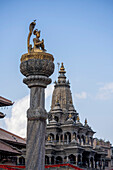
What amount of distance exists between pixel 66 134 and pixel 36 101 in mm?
40123

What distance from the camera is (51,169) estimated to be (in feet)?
141

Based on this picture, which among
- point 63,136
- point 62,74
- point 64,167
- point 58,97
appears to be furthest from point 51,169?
point 62,74

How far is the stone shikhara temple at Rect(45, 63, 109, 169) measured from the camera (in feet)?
180

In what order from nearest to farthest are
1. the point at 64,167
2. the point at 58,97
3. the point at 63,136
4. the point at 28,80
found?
the point at 28,80
the point at 64,167
the point at 63,136
the point at 58,97

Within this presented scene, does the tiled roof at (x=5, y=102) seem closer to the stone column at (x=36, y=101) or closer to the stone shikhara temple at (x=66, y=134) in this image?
the stone shikhara temple at (x=66, y=134)

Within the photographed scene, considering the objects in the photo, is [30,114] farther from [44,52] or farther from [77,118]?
[77,118]

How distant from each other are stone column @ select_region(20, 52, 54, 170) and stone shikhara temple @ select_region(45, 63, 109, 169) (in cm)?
3665

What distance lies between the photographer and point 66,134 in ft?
187

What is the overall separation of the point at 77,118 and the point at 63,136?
4029 millimetres

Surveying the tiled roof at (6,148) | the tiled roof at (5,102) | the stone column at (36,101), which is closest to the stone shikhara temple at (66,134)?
the tiled roof at (5,102)

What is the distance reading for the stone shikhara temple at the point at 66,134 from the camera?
180 ft

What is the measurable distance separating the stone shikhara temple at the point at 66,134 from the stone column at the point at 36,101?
36.7m

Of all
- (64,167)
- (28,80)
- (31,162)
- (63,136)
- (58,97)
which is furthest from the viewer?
(58,97)

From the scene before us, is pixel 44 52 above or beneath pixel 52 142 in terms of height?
above
